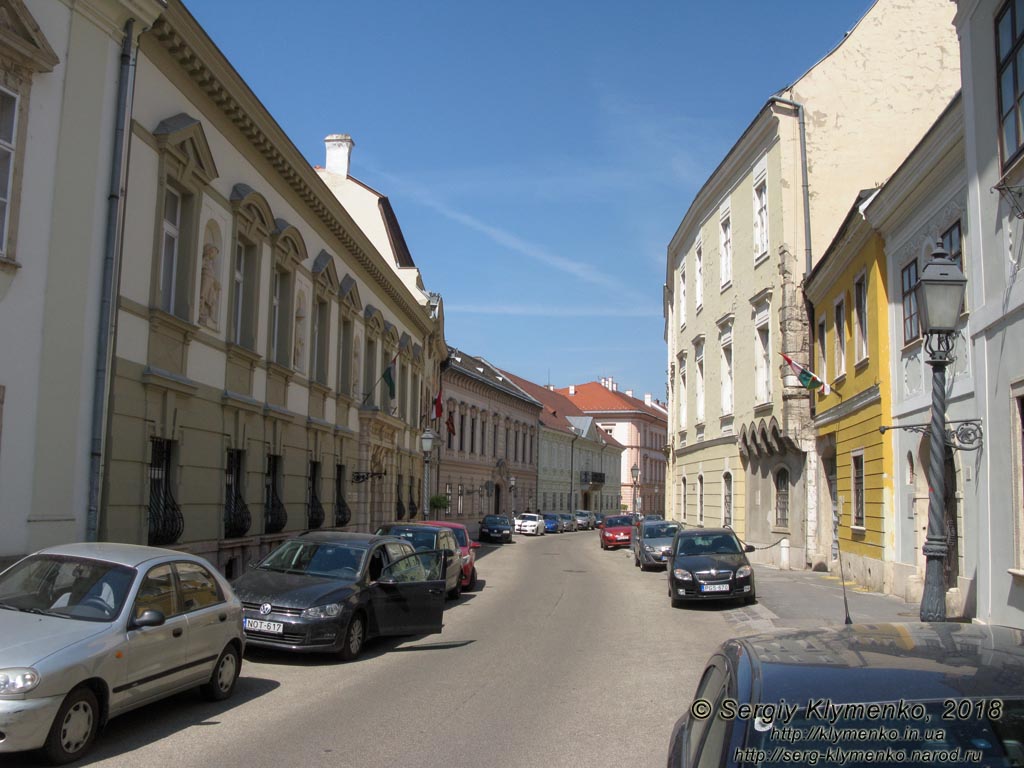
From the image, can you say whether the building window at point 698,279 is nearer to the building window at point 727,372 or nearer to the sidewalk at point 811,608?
the building window at point 727,372

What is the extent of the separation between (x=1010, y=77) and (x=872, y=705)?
9.53 m

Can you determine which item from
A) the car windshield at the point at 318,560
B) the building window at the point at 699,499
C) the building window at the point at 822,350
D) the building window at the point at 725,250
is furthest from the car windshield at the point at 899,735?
the building window at the point at 699,499

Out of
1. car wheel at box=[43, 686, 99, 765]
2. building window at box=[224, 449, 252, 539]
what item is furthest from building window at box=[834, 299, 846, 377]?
car wheel at box=[43, 686, 99, 765]

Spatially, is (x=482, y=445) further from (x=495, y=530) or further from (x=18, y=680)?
(x=18, y=680)

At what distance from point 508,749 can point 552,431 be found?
233ft

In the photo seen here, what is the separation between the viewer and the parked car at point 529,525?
58250 millimetres

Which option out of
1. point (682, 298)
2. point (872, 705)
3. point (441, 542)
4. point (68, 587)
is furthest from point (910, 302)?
point (682, 298)

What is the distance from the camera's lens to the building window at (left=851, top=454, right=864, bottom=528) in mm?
20406

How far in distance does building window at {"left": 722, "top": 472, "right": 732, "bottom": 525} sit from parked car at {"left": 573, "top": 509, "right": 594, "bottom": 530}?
3924 centimetres

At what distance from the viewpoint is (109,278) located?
12586 millimetres

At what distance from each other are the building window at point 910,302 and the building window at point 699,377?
20.2 meters

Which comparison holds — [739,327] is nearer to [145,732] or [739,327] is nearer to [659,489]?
[145,732]

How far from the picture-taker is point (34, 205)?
11.3 metres

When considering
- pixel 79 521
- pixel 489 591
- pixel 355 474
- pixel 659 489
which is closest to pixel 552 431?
pixel 659 489
